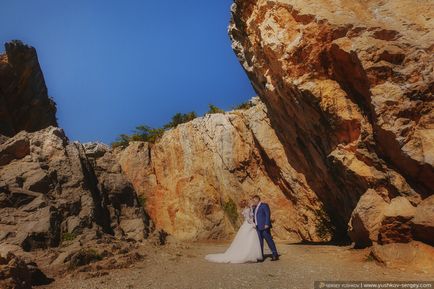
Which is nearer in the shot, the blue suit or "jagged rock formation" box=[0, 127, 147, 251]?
the blue suit

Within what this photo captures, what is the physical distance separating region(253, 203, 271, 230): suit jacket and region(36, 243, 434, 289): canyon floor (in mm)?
1190

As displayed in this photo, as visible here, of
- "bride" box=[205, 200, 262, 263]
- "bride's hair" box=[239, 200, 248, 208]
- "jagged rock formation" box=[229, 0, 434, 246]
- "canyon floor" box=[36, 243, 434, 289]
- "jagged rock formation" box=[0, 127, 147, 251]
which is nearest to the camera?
"canyon floor" box=[36, 243, 434, 289]

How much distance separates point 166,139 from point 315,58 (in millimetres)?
15216

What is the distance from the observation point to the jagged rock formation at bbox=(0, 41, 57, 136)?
84.1 ft

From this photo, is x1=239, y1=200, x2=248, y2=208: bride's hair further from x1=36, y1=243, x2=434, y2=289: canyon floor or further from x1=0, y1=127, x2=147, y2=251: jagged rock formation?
x1=36, y1=243, x2=434, y2=289: canyon floor

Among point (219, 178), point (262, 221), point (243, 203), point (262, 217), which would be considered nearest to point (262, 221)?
point (262, 221)

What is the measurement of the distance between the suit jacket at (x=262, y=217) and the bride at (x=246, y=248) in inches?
9.0

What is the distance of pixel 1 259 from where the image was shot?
26.9 ft

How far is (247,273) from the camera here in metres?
10.1

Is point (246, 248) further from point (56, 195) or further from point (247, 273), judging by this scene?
point (56, 195)

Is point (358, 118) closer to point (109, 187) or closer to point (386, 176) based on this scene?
point (386, 176)

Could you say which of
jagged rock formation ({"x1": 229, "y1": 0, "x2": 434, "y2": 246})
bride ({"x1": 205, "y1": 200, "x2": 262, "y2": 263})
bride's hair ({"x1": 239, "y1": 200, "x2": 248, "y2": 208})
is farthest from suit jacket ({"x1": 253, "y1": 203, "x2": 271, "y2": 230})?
bride's hair ({"x1": 239, "y1": 200, "x2": 248, "y2": 208})

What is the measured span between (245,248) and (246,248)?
0.15ft

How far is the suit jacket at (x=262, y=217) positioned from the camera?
13.1 metres
